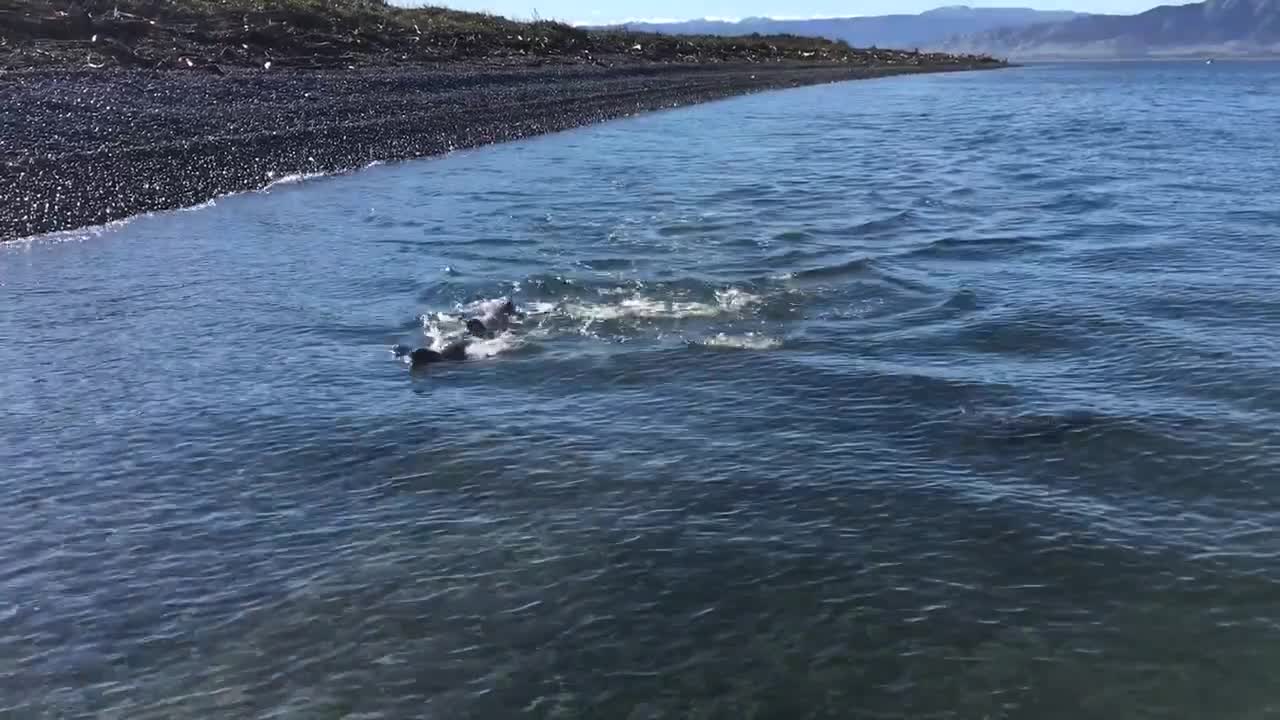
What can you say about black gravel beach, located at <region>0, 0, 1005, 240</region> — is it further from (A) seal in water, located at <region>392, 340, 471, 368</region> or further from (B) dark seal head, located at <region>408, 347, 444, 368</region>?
(B) dark seal head, located at <region>408, 347, 444, 368</region>

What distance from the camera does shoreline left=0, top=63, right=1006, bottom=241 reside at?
21812mm

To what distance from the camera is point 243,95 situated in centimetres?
3194

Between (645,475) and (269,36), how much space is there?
3654 cm

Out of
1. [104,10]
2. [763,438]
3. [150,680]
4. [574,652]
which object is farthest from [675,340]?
[104,10]

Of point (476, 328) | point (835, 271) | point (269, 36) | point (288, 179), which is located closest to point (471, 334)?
point (476, 328)

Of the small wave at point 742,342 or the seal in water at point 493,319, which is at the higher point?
the seal in water at point 493,319

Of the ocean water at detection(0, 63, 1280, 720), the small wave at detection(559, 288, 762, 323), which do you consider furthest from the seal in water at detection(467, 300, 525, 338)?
the small wave at detection(559, 288, 762, 323)

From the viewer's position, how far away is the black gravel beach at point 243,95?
2286 centimetres

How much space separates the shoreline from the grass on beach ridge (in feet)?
6.09

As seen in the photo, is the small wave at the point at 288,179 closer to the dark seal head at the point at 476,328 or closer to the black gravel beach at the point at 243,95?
the black gravel beach at the point at 243,95

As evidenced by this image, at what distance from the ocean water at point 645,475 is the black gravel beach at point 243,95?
3.56 meters

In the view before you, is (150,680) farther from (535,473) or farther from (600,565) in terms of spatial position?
(535,473)

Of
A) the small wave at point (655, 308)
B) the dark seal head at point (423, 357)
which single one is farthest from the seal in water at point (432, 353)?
the small wave at point (655, 308)

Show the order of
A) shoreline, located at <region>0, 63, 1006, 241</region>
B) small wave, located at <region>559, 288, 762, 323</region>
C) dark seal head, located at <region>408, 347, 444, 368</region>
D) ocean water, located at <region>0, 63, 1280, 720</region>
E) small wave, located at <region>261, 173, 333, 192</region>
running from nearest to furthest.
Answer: ocean water, located at <region>0, 63, 1280, 720</region>
dark seal head, located at <region>408, 347, 444, 368</region>
small wave, located at <region>559, 288, 762, 323</region>
shoreline, located at <region>0, 63, 1006, 241</region>
small wave, located at <region>261, 173, 333, 192</region>
